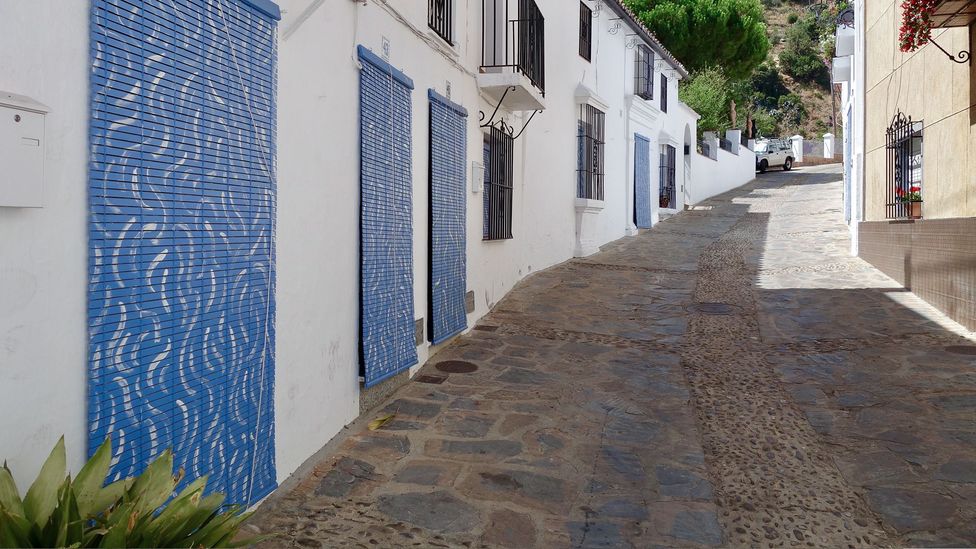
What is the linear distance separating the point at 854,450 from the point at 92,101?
468cm

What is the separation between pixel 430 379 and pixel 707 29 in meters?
25.2

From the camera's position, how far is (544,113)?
36.1ft

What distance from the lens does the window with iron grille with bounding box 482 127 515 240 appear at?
867 cm

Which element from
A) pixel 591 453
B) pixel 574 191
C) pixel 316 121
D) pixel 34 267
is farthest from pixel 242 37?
pixel 574 191

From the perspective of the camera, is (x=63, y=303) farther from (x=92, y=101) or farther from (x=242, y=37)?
(x=242, y=37)

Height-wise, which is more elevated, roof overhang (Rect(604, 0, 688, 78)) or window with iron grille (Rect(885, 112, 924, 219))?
roof overhang (Rect(604, 0, 688, 78))

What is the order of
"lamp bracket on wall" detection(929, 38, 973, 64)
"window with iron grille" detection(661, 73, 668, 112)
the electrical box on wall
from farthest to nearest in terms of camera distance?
"window with iron grille" detection(661, 73, 668, 112), "lamp bracket on wall" detection(929, 38, 973, 64), the electrical box on wall

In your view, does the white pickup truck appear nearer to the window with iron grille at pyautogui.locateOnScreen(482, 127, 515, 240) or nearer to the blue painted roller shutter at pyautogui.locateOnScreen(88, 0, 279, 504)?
the window with iron grille at pyautogui.locateOnScreen(482, 127, 515, 240)

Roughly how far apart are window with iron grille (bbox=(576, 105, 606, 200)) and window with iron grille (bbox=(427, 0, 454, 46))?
20.4 ft

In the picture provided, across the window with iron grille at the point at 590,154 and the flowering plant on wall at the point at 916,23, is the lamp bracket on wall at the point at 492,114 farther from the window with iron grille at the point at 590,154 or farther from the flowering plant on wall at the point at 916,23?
the window with iron grille at the point at 590,154

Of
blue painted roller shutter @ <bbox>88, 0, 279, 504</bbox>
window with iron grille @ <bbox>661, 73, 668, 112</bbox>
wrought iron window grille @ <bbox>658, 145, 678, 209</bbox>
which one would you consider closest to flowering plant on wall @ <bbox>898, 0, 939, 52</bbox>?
blue painted roller shutter @ <bbox>88, 0, 279, 504</bbox>

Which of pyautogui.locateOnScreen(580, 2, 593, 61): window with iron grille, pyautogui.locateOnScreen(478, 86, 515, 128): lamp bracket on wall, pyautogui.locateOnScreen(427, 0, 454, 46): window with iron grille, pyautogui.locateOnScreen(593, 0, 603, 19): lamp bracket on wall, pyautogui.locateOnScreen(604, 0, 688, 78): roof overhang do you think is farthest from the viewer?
pyautogui.locateOnScreen(604, 0, 688, 78): roof overhang

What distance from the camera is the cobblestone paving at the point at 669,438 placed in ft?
12.1

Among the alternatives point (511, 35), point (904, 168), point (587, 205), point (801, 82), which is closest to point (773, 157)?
A: point (801, 82)
